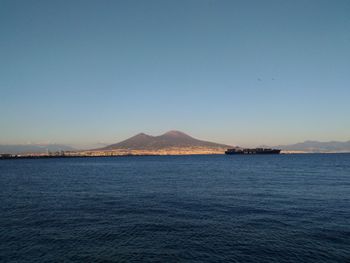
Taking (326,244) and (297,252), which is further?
(326,244)

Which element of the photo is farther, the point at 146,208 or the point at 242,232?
the point at 146,208

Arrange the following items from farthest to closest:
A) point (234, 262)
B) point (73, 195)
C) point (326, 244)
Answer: point (73, 195)
point (326, 244)
point (234, 262)

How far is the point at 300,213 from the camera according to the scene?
33344mm

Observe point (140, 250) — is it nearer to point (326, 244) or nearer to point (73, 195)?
point (326, 244)

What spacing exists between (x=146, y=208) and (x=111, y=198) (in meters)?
11.0

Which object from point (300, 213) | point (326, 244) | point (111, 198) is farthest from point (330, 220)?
point (111, 198)

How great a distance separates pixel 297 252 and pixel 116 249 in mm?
13804

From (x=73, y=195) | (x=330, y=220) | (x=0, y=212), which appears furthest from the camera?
(x=73, y=195)

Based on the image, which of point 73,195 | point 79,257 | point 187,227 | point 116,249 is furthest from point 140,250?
point 73,195

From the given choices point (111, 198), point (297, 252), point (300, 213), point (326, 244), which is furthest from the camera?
point (111, 198)

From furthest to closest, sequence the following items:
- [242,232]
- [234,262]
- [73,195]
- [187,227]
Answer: [73,195] < [187,227] < [242,232] < [234,262]

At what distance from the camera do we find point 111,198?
4609 cm

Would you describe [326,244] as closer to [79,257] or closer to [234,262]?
[234,262]

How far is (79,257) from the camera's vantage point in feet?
68.3
